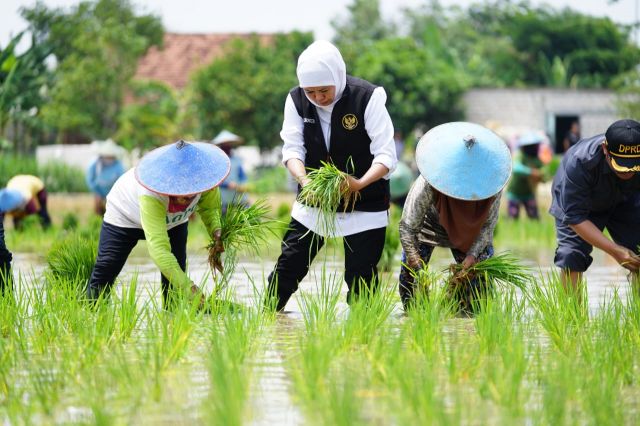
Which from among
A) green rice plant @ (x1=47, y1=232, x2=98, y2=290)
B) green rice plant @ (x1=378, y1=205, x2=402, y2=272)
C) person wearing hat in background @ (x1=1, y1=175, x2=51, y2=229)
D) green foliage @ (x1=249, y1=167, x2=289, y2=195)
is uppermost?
green rice plant @ (x1=47, y1=232, x2=98, y2=290)

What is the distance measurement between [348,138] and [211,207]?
85cm

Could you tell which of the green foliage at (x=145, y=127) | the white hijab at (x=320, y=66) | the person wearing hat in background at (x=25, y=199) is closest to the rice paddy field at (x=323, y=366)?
the white hijab at (x=320, y=66)

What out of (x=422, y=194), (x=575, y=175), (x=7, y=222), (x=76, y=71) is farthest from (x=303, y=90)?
(x=76, y=71)

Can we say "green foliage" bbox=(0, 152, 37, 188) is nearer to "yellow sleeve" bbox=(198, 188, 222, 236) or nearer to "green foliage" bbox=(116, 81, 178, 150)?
"green foliage" bbox=(116, 81, 178, 150)

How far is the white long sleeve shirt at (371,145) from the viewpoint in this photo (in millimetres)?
6395

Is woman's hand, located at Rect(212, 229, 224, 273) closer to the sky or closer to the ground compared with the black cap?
closer to the ground

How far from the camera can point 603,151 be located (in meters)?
6.55

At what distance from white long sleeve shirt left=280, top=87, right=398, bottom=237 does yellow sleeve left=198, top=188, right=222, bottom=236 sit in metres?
0.42

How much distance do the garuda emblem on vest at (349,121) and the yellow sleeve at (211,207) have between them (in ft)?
2.60

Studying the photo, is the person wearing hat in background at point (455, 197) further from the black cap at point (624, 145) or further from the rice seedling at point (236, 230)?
the rice seedling at point (236, 230)

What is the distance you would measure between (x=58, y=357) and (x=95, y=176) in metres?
11.7

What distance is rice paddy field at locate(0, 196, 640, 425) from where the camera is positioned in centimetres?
404

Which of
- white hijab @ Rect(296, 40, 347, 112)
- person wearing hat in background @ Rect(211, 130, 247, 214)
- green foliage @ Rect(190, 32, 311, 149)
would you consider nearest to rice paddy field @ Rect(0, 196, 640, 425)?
white hijab @ Rect(296, 40, 347, 112)

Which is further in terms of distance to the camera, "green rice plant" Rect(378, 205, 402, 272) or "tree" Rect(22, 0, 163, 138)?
"tree" Rect(22, 0, 163, 138)
